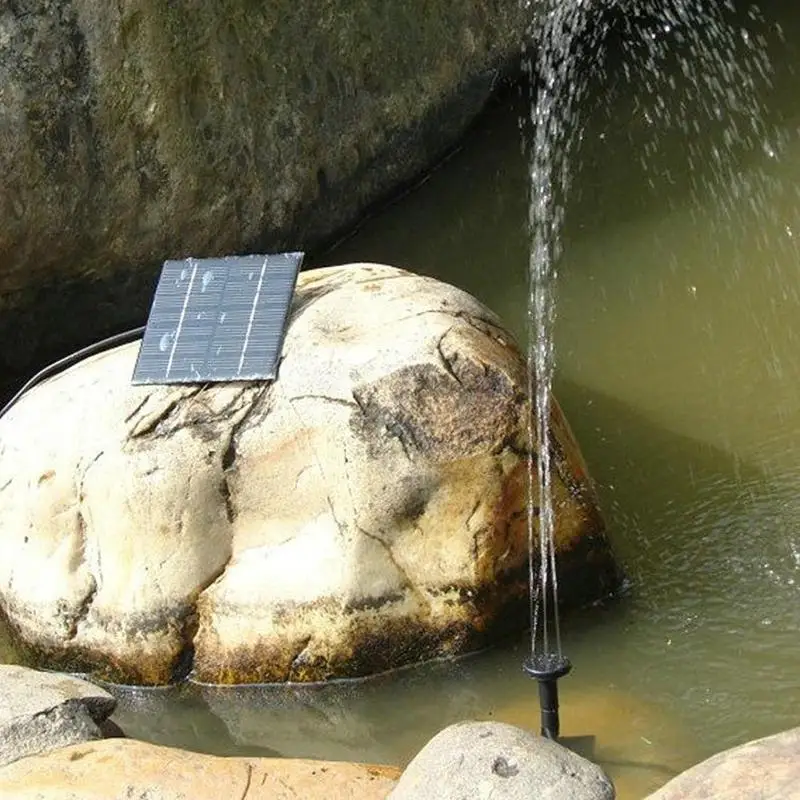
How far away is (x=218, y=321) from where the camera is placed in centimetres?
615

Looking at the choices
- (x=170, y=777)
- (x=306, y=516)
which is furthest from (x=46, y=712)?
(x=306, y=516)

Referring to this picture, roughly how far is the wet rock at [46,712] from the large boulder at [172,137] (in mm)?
2776

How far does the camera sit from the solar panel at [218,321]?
591 cm

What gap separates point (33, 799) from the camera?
4512mm

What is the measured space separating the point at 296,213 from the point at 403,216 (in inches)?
31.7

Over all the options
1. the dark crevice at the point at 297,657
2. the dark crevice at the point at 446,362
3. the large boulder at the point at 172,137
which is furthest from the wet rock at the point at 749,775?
the large boulder at the point at 172,137

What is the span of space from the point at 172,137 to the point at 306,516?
9.71 ft

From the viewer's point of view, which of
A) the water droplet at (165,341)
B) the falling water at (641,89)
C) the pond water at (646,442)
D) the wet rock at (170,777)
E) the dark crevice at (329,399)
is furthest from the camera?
the falling water at (641,89)

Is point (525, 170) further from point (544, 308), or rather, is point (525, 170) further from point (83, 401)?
point (83, 401)

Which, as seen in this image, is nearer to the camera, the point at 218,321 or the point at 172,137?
the point at 218,321

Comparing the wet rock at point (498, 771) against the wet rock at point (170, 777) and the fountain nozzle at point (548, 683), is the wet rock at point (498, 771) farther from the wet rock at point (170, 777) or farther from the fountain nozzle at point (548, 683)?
the fountain nozzle at point (548, 683)

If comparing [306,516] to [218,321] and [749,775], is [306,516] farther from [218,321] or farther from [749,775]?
[749,775]

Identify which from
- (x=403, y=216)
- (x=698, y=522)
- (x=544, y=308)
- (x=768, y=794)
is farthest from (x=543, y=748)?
(x=403, y=216)

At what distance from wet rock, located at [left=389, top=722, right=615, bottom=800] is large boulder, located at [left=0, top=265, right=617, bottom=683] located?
3.69 feet
